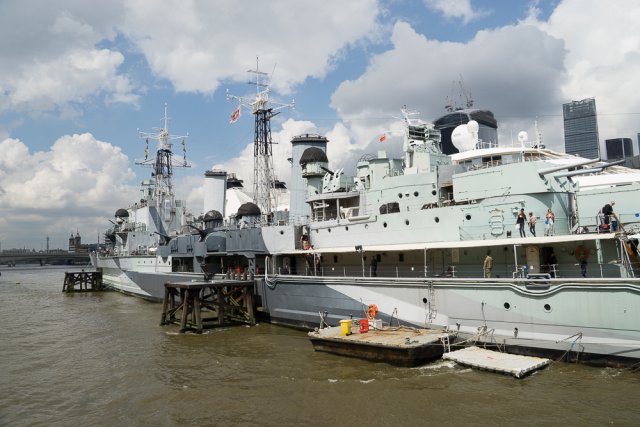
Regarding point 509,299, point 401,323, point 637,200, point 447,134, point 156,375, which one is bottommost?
point 156,375

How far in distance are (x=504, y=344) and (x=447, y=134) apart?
31.6 meters

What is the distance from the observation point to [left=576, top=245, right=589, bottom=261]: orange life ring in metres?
15.1

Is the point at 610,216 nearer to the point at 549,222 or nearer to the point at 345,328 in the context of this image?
the point at 549,222

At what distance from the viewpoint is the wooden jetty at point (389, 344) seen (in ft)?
48.3

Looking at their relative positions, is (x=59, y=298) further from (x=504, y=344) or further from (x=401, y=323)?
(x=504, y=344)

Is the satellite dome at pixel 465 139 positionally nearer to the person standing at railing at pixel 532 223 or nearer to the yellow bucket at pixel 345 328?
the person standing at railing at pixel 532 223

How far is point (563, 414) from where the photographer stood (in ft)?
35.2

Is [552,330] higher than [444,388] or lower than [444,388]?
higher

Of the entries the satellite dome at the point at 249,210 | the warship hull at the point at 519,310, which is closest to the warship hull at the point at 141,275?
the satellite dome at the point at 249,210

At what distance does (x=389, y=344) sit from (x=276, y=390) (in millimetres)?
4095

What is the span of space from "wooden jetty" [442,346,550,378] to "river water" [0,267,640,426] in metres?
0.25

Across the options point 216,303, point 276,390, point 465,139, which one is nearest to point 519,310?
point 276,390

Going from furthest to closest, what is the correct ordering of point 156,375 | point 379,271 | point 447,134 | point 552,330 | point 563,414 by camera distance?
point 447,134
point 379,271
point 156,375
point 552,330
point 563,414

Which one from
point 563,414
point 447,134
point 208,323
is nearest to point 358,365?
point 563,414
